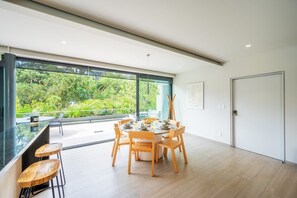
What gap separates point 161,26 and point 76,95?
19.6 ft

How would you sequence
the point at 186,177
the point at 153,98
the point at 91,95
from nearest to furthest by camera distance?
the point at 186,177, the point at 153,98, the point at 91,95

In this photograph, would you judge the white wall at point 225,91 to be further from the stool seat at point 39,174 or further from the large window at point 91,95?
the stool seat at point 39,174

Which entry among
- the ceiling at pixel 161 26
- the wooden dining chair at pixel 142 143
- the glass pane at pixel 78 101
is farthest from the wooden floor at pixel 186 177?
the ceiling at pixel 161 26

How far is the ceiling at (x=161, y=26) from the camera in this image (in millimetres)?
1686

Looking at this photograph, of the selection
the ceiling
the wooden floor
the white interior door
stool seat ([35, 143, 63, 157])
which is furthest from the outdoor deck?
the white interior door

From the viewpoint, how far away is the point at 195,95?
16.3ft

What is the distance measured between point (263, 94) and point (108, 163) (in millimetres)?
3969

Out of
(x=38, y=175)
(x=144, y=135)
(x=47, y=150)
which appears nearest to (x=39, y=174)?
(x=38, y=175)

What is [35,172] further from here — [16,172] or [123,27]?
[123,27]

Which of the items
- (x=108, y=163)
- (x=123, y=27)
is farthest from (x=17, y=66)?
(x=108, y=163)

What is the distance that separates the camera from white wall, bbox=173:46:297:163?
2.88 meters

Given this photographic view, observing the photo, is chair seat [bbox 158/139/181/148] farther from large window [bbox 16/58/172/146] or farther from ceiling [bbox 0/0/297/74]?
large window [bbox 16/58/172/146]

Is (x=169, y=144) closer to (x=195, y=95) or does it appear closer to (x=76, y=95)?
(x=195, y=95)

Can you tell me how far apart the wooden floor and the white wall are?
3.02 feet
